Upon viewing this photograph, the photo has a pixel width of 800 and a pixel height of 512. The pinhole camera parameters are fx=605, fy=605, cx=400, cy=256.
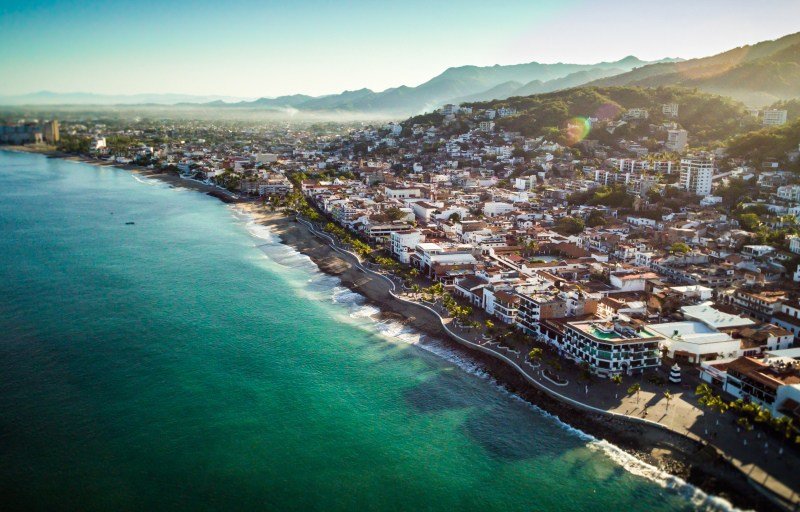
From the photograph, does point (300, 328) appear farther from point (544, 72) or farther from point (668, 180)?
point (544, 72)

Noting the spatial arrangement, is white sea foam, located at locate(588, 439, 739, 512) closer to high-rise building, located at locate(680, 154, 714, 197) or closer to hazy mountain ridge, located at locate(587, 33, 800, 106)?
high-rise building, located at locate(680, 154, 714, 197)

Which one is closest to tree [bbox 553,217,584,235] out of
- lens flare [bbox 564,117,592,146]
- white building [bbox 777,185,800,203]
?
white building [bbox 777,185,800,203]

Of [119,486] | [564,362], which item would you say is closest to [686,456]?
[564,362]

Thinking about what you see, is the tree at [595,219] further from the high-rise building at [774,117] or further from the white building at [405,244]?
the high-rise building at [774,117]

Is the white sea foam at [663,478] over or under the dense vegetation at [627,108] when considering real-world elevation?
under

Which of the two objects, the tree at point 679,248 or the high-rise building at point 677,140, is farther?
the high-rise building at point 677,140

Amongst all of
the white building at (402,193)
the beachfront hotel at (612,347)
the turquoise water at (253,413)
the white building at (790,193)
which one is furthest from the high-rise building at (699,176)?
the turquoise water at (253,413)

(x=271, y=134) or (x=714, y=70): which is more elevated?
(x=714, y=70)
